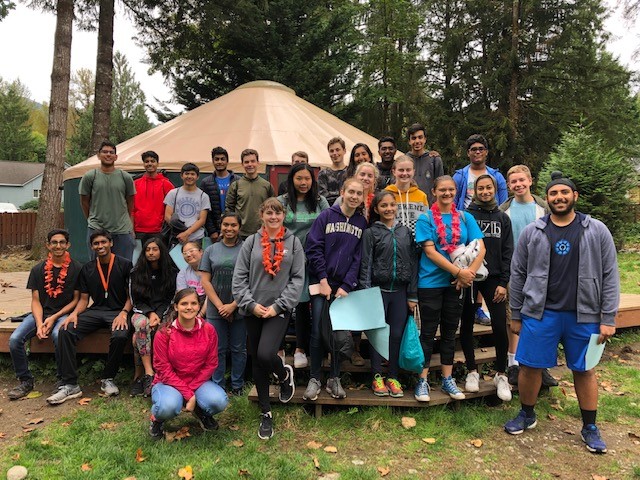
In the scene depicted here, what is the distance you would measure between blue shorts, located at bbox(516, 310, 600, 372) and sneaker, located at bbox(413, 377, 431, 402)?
74 centimetres

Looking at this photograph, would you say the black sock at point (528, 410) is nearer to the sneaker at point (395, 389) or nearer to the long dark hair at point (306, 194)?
the sneaker at point (395, 389)

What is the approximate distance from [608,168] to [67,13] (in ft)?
40.6

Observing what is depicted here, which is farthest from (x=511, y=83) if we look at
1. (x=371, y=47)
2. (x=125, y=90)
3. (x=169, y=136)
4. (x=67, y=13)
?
(x=125, y=90)

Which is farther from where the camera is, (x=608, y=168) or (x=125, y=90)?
(x=125, y=90)

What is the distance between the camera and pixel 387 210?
3445 mm

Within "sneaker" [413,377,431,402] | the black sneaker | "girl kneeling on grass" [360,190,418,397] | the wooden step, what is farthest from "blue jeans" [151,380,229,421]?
"sneaker" [413,377,431,402]

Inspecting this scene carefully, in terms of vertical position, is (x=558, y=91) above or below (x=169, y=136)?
above

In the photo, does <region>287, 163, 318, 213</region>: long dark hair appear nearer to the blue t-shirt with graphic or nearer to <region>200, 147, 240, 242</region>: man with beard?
the blue t-shirt with graphic

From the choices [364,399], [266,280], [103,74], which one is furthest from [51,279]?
[103,74]

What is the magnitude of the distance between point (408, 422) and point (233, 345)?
1.53 meters

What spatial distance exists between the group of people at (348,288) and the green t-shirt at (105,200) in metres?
0.84

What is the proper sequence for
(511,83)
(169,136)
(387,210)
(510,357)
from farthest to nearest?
(511,83), (169,136), (510,357), (387,210)

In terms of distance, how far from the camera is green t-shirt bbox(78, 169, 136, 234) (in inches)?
197

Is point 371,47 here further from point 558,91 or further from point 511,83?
point 558,91
